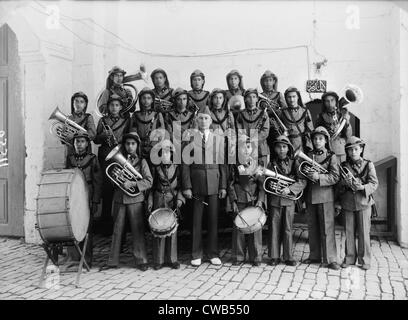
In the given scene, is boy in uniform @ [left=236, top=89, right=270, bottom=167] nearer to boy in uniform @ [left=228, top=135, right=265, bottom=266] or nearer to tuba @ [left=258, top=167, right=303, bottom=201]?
boy in uniform @ [left=228, top=135, right=265, bottom=266]

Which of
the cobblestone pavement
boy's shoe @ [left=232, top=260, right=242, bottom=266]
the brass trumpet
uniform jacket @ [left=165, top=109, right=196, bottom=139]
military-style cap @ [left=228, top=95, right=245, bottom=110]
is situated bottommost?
the cobblestone pavement

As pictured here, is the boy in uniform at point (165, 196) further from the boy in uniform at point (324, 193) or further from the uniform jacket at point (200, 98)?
the boy in uniform at point (324, 193)

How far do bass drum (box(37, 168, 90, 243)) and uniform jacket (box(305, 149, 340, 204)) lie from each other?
3.33 metres

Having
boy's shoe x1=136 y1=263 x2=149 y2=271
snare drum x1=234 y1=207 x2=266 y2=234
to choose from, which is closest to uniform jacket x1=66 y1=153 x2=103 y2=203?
boy's shoe x1=136 y1=263 x2=149 y2=271

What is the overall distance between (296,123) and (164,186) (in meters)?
2.46

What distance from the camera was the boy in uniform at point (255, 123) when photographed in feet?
22.2

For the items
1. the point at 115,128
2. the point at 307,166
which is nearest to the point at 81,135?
the point at 115,128

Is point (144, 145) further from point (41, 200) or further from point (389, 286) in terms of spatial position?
point (389, 286)

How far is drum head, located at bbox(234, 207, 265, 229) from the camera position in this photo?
587 centimetres

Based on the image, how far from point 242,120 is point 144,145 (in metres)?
1.66

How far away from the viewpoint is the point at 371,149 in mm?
8492

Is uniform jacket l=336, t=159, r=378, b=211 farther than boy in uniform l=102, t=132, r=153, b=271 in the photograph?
No

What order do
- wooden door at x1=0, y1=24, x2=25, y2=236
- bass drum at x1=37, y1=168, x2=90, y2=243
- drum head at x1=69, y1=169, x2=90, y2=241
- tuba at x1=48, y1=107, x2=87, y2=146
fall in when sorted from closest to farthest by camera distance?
bass drum at x1=37, y1=168, x2=90, y2=243, drum head at x1=69, y1=169, x2=90, y2=241, tuba at x1=48, y1=107, x2=87, y2=146, wooden door at x1=0, y1=24, x2=25, y2=236

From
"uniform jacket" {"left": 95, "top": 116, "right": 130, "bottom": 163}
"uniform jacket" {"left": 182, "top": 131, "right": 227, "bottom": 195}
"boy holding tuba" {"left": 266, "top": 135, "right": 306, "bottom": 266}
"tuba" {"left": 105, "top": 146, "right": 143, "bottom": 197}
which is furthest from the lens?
"uniform jacket" {"left": 95, "top": 116, "right": 130, "bottom": 163}
